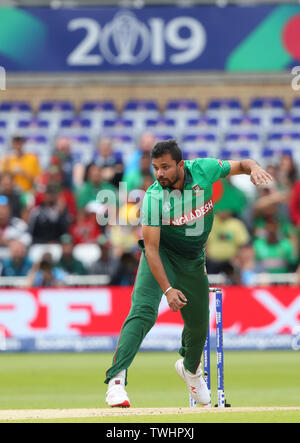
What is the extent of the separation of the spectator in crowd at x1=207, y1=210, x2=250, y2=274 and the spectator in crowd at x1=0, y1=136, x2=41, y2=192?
3736mm

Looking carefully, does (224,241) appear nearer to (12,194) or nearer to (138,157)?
(138,157)

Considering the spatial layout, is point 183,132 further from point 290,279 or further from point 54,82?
point 290,279

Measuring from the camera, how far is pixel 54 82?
24.9 metres

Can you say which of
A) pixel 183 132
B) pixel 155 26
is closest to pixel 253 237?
pixel 183 132

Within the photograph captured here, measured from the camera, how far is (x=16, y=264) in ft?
53.1

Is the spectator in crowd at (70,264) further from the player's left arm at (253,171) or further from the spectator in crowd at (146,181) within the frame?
the player's left arm at (253,171)

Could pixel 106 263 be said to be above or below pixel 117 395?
above

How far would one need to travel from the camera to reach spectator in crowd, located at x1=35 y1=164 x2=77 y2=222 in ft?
56.2

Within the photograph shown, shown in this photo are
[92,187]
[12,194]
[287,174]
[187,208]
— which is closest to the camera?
[187,208]

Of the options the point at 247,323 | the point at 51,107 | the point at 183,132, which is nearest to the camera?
the point at 247,323

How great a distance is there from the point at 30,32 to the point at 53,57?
2.50 feet

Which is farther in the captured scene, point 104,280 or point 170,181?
point 104,280

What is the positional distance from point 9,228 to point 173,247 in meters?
8.87

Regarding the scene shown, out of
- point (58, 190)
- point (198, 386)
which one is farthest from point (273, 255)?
point (198, 386)
